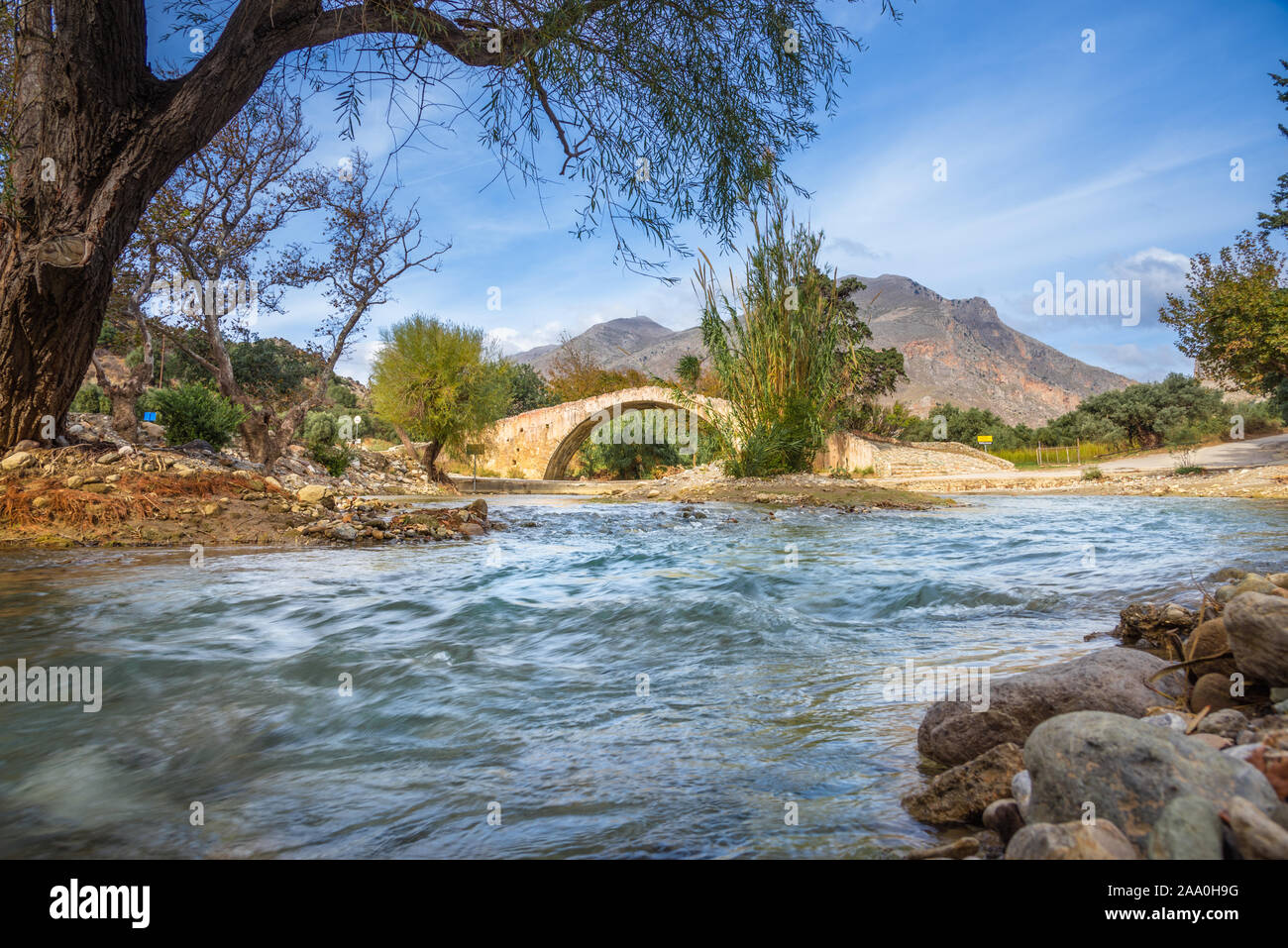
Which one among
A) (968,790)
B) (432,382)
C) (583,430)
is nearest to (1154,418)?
(583,430)

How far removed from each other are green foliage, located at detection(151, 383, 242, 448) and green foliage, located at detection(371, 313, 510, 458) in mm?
7251

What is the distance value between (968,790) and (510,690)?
65.8 inches

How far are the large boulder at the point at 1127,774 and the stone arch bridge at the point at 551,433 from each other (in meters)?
26.9

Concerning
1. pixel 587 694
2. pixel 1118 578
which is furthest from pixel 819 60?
pixel 587 694

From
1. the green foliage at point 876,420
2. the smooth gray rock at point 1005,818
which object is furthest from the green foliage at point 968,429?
the smooth gray rock at point 1005,818

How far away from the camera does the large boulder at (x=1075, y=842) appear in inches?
40.9

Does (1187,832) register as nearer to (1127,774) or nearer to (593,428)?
(1127,774)

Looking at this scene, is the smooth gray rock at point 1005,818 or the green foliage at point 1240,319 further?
the green foliage at point 1240,319

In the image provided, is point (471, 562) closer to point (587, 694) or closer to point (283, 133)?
point (587, 694)

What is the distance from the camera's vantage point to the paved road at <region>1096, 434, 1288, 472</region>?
17.8 meters

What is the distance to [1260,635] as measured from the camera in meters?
1.68

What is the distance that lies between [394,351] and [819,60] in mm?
17633

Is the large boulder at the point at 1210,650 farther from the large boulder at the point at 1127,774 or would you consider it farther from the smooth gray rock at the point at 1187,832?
the smooth gray rock at the point at 1187,832
